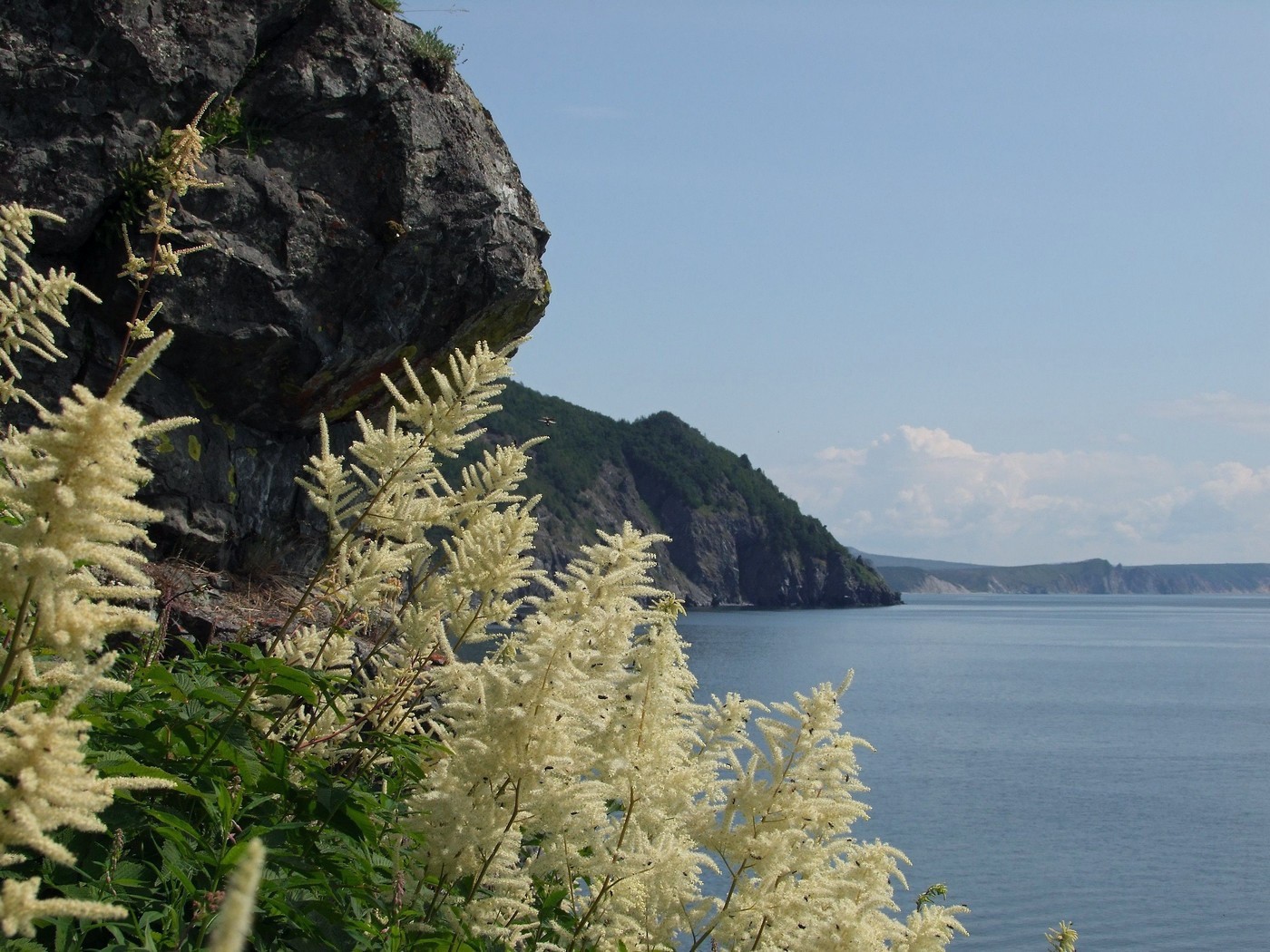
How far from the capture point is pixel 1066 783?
132 feet

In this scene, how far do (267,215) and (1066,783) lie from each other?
125 ft

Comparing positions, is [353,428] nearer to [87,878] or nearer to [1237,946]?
Answer: [87,878]

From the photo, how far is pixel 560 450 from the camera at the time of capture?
7475 inches

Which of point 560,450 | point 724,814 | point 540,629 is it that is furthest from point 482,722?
point 560,450

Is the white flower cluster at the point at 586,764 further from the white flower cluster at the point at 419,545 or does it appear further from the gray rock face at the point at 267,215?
the gray rock face at the point at 267,215

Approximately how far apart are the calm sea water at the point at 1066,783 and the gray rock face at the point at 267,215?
15261 mm

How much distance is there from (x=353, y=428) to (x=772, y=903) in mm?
11670

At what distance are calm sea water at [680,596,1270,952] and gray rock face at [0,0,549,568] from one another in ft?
50.1

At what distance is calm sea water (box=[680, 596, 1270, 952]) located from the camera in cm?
2536

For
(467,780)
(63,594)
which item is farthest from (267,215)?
(63,594)

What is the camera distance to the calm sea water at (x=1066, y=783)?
25.4 meters

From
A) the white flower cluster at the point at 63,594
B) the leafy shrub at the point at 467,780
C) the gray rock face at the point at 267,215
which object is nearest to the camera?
the white flower cluster at the point at 63,594

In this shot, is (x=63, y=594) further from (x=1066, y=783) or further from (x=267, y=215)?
(x=1066, y=783)

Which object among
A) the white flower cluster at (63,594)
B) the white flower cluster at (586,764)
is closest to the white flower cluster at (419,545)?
the white flower cluster at (586,764)
